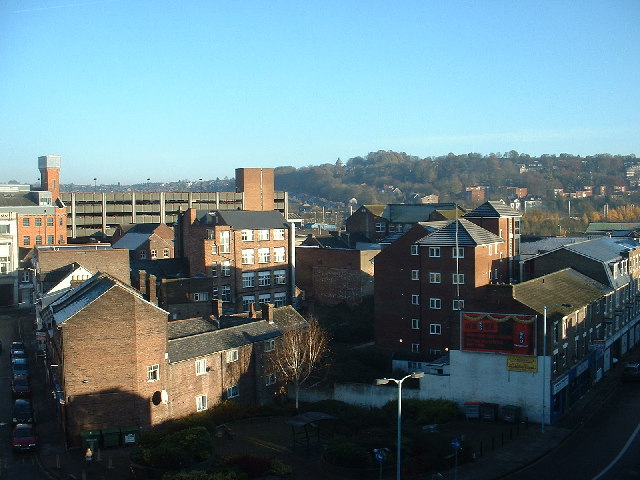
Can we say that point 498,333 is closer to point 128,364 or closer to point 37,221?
point 128,364

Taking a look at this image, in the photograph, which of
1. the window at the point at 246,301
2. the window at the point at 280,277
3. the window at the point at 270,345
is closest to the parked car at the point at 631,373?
the window at the point at 270,345

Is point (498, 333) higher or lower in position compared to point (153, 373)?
higher

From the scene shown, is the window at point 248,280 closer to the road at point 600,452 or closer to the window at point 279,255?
the window at point 279,255

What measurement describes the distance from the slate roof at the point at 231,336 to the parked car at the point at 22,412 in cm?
879

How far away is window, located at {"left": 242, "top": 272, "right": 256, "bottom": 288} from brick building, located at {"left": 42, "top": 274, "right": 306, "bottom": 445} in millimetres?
24926

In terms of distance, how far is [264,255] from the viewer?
6888cm

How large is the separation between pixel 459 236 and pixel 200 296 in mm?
22682

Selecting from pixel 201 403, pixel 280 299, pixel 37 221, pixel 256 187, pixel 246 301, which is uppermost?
pixel 256 187

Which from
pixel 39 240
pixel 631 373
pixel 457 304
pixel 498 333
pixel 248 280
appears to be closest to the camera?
pixel 498 333

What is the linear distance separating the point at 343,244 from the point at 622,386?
127 ft

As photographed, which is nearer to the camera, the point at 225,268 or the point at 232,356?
the point at 232,356

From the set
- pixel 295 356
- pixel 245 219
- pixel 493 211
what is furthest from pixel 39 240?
pixel 295 356

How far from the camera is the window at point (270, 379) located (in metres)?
43.5

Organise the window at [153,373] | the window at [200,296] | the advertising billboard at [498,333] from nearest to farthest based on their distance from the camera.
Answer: the window at [153,373], the advertising billboard at [498,333], the window at [200,296]
